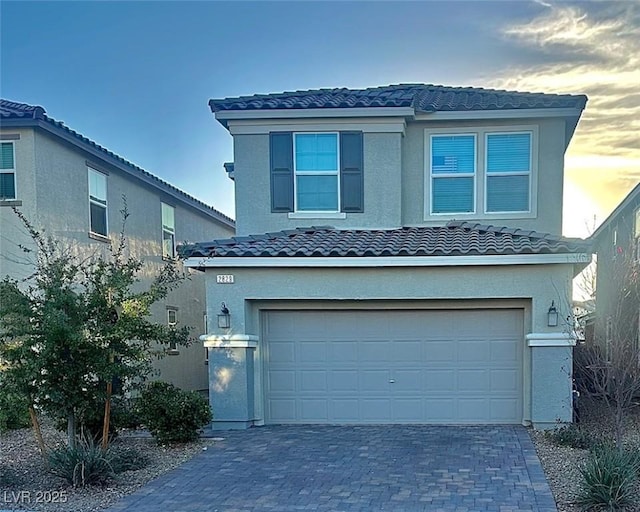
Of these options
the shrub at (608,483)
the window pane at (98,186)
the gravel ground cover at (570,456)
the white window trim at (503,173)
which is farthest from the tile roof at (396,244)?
the window pane at (98,186)

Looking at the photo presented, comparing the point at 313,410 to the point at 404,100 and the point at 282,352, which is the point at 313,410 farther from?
the point at 404,100

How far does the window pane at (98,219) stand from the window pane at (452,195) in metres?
9.01

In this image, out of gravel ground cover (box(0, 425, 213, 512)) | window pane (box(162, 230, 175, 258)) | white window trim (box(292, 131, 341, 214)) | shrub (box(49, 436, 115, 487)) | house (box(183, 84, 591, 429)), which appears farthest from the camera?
window pane (box(162, 230, 175, 258))

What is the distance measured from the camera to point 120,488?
685cm

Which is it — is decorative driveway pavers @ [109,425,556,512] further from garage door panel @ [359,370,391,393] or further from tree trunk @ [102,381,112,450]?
tree trunk @ [102,381,112,450]

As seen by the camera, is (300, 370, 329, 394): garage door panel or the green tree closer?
the green tree

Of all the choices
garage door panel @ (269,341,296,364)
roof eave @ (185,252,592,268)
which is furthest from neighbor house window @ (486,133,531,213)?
garage door panel @ (269,341,296,364)

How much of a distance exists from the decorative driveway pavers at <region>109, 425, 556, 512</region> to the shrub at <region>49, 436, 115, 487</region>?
0.67 m

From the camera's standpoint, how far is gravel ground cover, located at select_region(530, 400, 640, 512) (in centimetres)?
610

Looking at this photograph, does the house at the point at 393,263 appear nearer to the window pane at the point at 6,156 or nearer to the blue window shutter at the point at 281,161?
the blue window shutter at the point at 281,161

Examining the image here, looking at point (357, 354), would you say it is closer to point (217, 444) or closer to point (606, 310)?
point (217, 444)

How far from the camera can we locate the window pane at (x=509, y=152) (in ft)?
38.9

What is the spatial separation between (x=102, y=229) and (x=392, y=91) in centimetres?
878

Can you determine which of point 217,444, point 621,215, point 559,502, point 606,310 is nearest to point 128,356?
point 217,444
